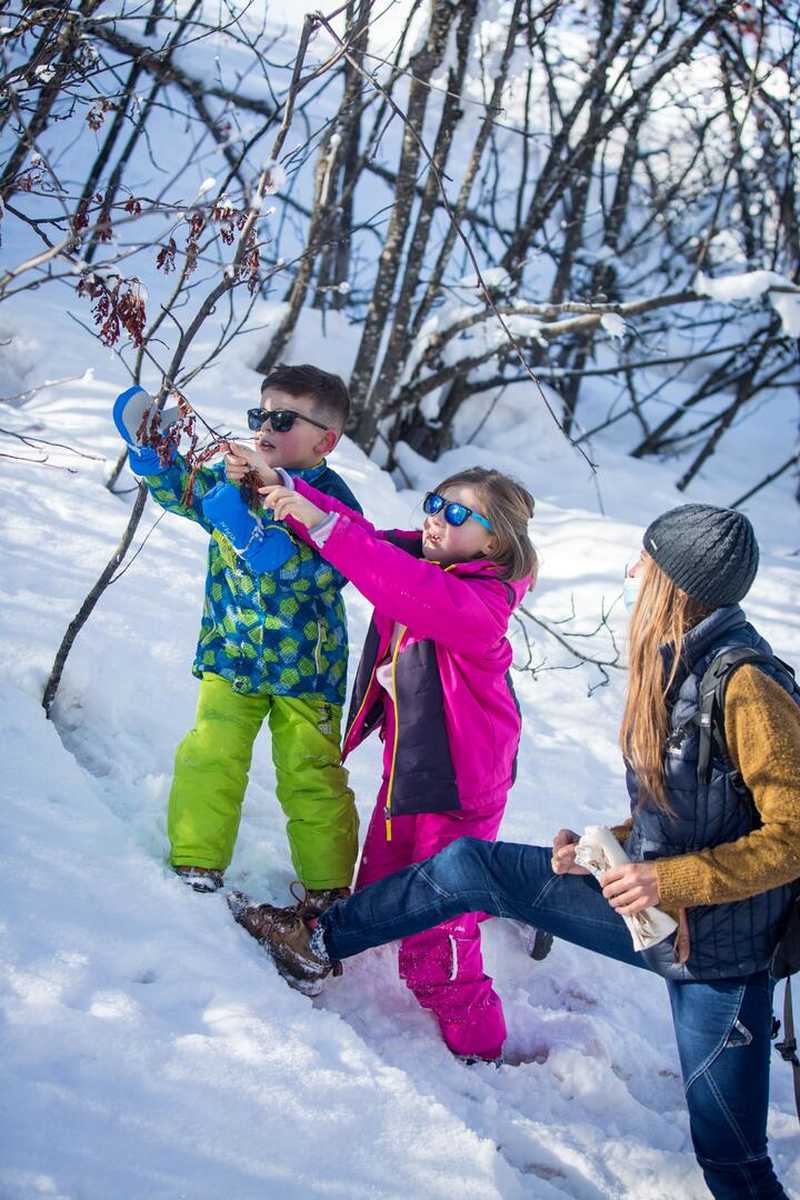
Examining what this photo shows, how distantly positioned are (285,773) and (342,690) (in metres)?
0.29

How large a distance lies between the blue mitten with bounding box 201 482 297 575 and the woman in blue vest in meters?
0.96

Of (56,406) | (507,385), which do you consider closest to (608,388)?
(507,385)

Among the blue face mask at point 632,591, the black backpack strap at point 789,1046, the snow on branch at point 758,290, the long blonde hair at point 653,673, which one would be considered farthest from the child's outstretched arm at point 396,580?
the snow on branch at point 758,290

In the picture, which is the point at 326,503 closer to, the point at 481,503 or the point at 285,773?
the point at 481,503

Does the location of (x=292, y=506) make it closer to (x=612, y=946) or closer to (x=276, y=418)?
(x=276, y=418)

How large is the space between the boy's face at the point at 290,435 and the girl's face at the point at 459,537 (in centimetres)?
43

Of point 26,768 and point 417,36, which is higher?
point 417,36

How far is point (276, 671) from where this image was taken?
2.77 m

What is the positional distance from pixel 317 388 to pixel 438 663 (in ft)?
2.92

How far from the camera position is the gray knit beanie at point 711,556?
2025 mm

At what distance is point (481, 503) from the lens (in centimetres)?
270

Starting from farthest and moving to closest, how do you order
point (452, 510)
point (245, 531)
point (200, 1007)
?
point (452, 510) → point (245, 531) → point (200, 1007)

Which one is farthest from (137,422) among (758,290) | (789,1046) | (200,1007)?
(758,290)

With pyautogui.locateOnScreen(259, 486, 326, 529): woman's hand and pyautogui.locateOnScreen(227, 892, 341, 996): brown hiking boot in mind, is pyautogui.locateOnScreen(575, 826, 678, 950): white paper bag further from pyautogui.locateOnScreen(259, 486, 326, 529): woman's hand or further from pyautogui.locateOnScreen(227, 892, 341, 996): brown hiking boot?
pyautogui.locateOnScreen(259, 486, 326, 529): woman's hand
